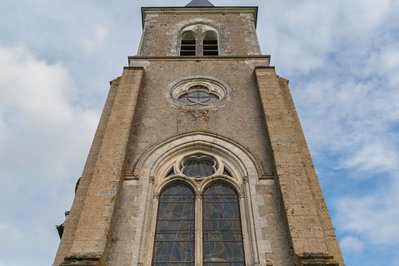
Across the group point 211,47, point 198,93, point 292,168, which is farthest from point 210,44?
point 292,168

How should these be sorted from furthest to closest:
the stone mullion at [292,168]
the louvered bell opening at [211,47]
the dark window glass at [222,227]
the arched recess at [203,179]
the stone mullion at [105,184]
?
the louvered bell opening at [211,47] < the arched recess at [203,179] < the dark window glass at [222,227] < the stone mullion at [292,168] < the stone mullion at [105,184]

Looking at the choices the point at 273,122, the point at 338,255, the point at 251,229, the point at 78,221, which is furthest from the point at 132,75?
the point at 338,255

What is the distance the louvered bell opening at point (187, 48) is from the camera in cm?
1628

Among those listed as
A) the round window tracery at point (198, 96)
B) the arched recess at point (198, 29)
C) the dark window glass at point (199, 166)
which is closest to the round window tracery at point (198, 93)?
the round window tracery at point (198, 96)

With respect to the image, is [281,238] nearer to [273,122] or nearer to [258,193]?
[258,193]

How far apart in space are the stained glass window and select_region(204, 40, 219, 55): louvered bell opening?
792cm

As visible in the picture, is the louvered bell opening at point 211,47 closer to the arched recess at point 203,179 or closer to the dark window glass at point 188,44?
the dark window glass at point 188,44

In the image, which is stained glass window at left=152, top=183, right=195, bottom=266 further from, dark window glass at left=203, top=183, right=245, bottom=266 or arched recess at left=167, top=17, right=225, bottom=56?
arched recess at left=167, top=17, right=225, bottom=56

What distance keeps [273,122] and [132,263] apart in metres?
4.94

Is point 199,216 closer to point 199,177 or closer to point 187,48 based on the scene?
point 199,177

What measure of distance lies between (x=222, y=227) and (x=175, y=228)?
0.96 meters

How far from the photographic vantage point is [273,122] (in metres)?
10.5

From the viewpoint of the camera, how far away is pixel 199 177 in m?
9.88

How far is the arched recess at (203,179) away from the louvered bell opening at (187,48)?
6.21 metres
